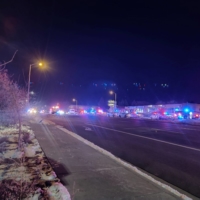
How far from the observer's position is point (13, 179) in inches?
213

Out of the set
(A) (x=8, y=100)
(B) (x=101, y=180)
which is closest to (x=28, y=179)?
(B) (x=101, y=180)

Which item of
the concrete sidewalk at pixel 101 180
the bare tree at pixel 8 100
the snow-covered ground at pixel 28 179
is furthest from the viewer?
the bare tree at pixel 8 100

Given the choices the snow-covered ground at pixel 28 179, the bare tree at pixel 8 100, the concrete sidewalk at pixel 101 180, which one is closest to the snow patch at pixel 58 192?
the snow-covered ground at pixel 28 179

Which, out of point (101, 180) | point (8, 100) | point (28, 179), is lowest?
point (101, 180)

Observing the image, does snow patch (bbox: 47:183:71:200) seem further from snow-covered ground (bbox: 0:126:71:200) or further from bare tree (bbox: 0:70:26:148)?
bare tree (bbox: 0:70:26:148)

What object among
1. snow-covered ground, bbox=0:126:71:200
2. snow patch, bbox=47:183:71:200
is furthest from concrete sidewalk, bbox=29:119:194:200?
snow-covered ground, bbox=0:126:71:200

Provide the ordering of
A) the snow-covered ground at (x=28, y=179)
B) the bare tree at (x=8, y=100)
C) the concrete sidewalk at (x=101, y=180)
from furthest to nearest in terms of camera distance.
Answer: the bare tree at (x=8, y=100) → the concrete sidewalk at (x=101, y=180) → the snow-covered ground at (x=28, y=179)

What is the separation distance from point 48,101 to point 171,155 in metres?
101

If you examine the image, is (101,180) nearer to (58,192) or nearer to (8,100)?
(58,192)

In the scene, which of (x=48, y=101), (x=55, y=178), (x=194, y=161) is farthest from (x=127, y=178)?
(x=48, y=101)

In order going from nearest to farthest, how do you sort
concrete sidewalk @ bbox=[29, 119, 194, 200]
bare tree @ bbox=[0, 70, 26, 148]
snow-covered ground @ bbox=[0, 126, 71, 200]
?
snow-covered ground @ bbox=[0, 126, 71, 200] < concrete sidewalk @ bbox=[29, 119, 194, 200] < bare tree @ bbox=[0, 70, 26, 148]

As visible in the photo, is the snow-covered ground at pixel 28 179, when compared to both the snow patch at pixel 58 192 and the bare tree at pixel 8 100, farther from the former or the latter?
the bare tree at pixel 8 100

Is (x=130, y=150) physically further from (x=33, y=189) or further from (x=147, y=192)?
(x=33, y=189)

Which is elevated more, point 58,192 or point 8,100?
point 8,100
